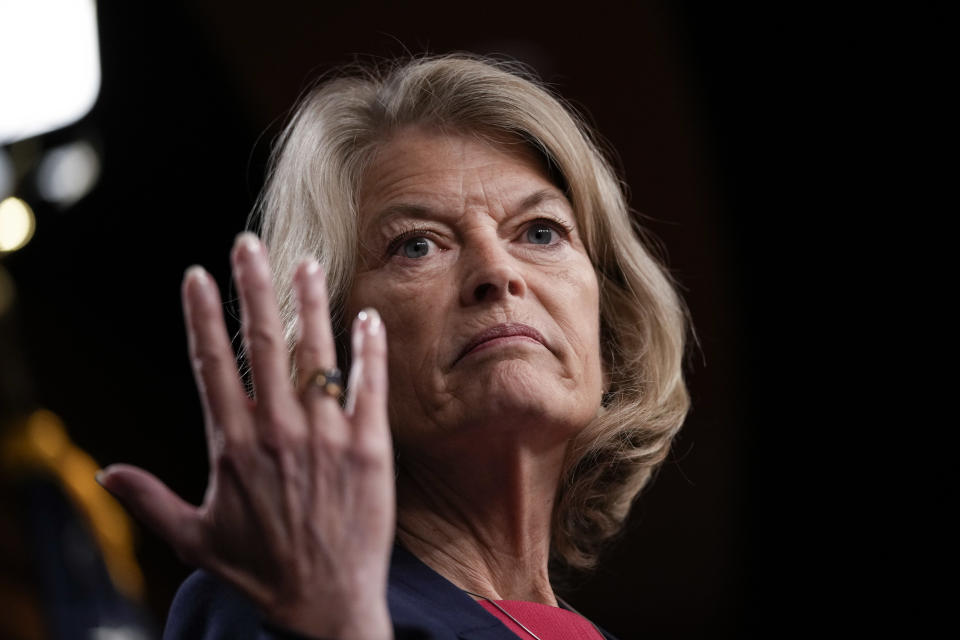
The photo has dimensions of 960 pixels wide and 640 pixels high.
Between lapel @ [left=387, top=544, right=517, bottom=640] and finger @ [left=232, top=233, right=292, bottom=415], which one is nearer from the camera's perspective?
finger @ [left=232, top=233, right=292, bottom=415]

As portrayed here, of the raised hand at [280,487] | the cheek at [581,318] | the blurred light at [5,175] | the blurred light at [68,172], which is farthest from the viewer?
the blurred light at [68,172]

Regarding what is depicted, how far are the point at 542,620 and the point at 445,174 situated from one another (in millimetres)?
583

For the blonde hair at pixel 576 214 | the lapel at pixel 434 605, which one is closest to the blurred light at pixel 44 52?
the blonde hair at pixel 576 214

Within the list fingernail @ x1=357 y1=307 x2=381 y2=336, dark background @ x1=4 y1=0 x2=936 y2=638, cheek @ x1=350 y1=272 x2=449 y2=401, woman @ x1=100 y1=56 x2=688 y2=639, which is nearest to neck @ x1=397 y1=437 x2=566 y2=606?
woman @ x1=100 y1=56 x2=688 y2=639

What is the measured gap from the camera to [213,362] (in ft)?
2.90

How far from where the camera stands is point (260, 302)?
90 centimetres

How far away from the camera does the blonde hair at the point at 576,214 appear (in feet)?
4.74

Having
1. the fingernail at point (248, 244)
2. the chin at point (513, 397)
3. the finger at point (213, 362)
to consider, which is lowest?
the finger at point (213, 362)

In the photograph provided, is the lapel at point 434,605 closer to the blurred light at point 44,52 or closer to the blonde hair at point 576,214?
the blonde hair at point 576,214

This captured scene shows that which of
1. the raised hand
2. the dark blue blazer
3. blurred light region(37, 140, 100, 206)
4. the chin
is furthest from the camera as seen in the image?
blurred light region(37, 140, 100, 206)

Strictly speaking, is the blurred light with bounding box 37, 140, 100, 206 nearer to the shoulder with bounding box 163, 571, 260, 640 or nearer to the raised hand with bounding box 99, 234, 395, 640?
the shoulder with bounding box 163, 571, 260, 640

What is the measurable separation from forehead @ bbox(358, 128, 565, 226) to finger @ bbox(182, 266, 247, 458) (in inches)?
20.8

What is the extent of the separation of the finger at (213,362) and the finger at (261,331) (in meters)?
0.02

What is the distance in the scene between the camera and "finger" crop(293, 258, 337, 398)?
90 cm
